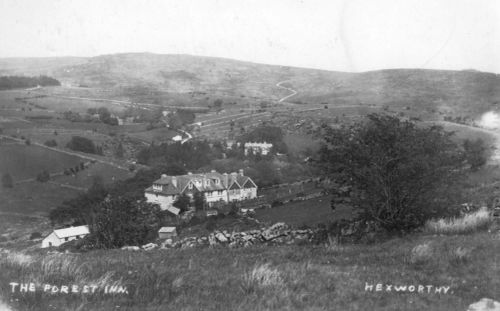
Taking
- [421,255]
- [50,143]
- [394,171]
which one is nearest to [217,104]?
[50,143]

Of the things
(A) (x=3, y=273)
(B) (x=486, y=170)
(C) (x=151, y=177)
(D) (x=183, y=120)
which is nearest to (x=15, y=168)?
(C) (x=151, y=177)

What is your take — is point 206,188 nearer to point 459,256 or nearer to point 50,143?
point 50,143

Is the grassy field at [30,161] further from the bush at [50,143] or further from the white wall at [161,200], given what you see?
the white wall at [161,200]

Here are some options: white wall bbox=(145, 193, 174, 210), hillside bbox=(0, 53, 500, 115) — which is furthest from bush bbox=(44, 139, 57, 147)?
hillside bbox=(0, 53, 500, 115)

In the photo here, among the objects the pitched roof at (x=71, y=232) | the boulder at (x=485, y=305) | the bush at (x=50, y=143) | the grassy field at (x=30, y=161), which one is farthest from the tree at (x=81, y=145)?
the boulder at (x=485, y=305)

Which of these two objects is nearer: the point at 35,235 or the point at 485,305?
the point at 485,305

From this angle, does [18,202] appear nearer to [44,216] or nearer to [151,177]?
[44,216]

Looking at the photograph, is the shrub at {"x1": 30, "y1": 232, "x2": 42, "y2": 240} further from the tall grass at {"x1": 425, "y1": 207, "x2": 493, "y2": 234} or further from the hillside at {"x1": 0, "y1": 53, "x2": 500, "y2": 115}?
the hillside at {"x1": 0, "y1": 53, "x2": 500, "y2": 115}
